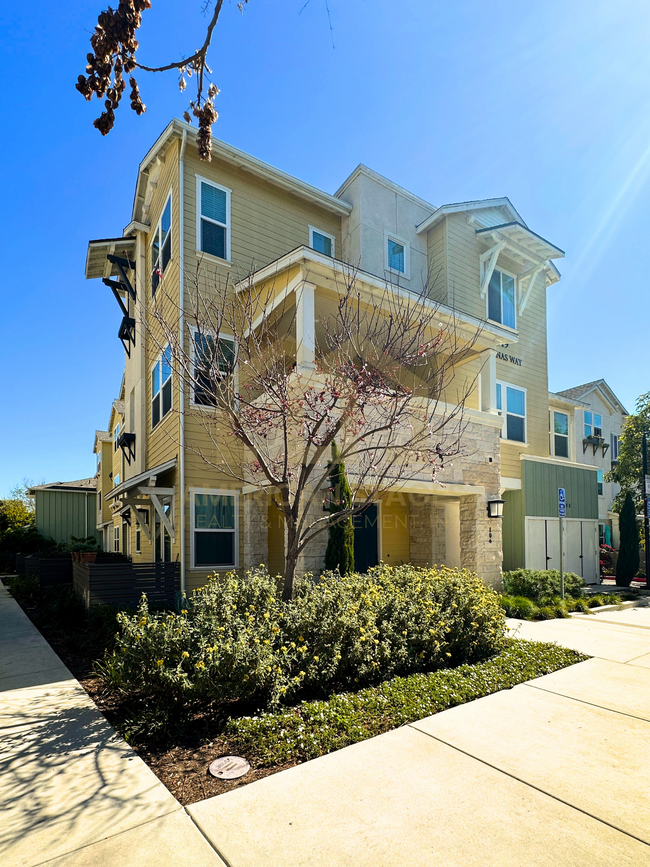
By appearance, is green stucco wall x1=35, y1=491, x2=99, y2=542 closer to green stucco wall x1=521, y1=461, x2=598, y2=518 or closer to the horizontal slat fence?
the horizontal slat fence

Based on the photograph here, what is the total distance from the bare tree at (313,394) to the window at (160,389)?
71 cm

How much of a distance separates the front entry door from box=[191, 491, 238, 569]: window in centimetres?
333

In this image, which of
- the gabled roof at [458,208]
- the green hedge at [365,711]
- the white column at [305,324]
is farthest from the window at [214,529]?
the gabled roof at [458,208]

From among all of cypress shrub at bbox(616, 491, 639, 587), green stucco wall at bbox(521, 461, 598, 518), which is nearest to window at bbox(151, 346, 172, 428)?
green stucco wall at bbox(521, 461, 598, 518)

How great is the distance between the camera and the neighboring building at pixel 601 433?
955 inches

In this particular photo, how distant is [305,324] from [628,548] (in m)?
14.4

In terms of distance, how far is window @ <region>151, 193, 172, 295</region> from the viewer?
11.6 m

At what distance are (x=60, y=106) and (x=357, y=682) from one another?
22.0 ft

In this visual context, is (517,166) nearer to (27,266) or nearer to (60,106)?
(60,106)

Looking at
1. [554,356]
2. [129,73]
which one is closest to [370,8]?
[129,73]

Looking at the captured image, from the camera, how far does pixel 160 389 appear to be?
40.0ft

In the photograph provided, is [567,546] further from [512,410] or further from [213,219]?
[213,219]

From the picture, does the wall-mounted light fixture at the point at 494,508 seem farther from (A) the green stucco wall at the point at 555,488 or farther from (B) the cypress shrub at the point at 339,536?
(B) the cypress shrub at the point at 339,536

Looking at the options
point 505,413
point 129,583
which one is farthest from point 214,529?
Answer: point 505,413
